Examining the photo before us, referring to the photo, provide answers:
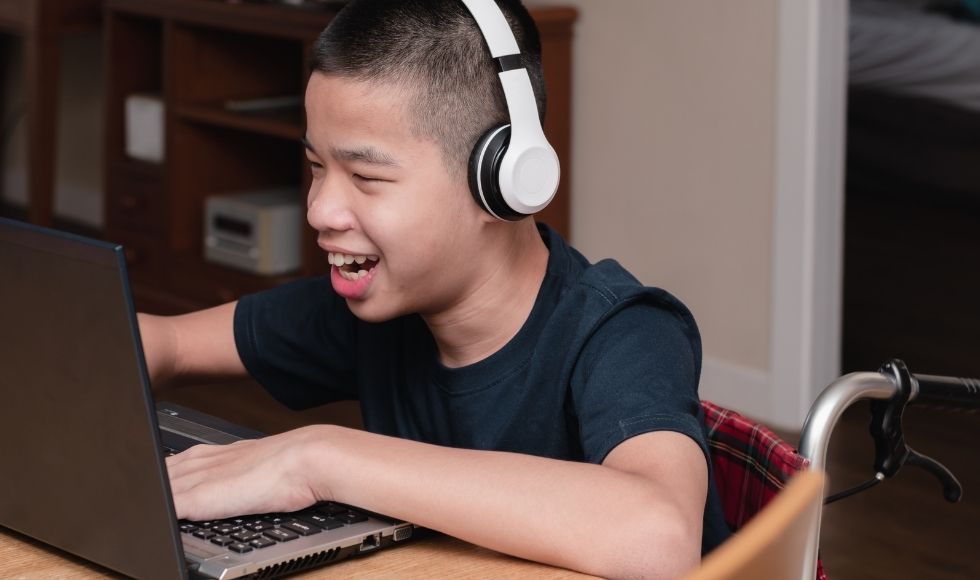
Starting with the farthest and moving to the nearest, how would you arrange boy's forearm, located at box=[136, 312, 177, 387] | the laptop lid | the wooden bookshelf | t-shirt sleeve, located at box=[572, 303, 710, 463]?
1. the wooden bookshelf
2. boy's forearm, located at box=[136, 312, 177, 387]
3. t-shirt sleeve, located at box=[572, 303, 710, 463]
4. the laptop lid

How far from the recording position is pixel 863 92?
5414mm

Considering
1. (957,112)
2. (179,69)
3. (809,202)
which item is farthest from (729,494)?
(957,112)

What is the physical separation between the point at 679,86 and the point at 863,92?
8.51 ft

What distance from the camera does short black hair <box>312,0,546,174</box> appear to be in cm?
106

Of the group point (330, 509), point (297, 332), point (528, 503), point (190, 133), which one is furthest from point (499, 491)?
point (190, 133)

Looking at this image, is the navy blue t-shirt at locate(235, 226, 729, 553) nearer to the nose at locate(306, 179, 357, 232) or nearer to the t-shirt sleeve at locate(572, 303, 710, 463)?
the t-shirt sleeve at locate(572, 303, 710, 463)

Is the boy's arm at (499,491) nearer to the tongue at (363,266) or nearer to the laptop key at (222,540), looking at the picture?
the laptop key at (222,540)

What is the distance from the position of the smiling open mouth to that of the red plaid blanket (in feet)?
0.98

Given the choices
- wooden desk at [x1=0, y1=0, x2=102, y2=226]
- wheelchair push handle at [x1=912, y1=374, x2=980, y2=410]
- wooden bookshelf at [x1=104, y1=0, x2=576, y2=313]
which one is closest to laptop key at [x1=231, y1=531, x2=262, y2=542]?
wheelchair push handle at [x1=912, y1=374, x2=980, y2=410]

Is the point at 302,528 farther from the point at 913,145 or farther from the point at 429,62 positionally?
the point at 913,145

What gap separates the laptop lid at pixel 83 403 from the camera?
76 centimetres

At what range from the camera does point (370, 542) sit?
35.4 inches

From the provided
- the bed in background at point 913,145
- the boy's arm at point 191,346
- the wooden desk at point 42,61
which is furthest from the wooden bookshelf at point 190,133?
the boy's arm at point 191,346

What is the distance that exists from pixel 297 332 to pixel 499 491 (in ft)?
1.55
